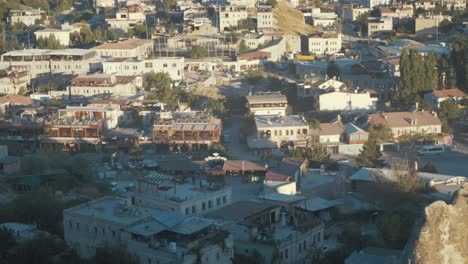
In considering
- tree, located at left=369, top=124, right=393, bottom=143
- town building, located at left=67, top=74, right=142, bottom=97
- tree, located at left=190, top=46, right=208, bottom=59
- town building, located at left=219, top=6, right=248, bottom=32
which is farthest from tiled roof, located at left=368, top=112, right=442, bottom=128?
town building, located at left=219, top=6, right=248, bottom=32

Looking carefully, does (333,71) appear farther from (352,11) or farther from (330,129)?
(352,11)

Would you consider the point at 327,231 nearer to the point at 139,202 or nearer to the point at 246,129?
→ the point at 139,202

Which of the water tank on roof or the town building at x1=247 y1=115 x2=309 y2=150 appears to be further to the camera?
the town building at x1=247 y1=115 x2=309 y2=150

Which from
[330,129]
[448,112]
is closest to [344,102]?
[448,112]

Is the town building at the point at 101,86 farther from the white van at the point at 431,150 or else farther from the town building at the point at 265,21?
the town building at the point at 265,21

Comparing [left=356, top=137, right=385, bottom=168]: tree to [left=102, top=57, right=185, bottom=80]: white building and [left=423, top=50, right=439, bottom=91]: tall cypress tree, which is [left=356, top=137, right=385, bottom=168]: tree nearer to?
[left=423, top=50, right=439, bottom=91]: tall cypress tree

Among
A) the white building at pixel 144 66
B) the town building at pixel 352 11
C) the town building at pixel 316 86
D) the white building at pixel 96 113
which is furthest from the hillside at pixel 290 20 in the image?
the white building at pixel 96 113
